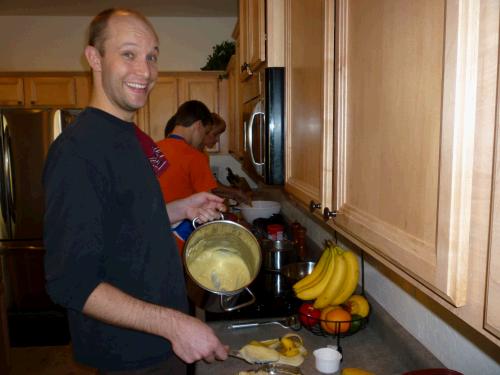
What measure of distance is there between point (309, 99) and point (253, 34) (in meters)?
0.85

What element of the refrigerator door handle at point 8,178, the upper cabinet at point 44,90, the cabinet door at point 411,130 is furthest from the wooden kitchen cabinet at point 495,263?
the upper cabinet at point 44,90

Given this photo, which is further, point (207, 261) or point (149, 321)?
point (207, 261)

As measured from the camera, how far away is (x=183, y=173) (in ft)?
7.75

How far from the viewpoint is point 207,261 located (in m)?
1.35

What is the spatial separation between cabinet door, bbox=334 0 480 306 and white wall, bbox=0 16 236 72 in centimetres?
402

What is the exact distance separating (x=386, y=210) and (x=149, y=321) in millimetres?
561

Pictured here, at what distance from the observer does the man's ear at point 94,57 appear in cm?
116

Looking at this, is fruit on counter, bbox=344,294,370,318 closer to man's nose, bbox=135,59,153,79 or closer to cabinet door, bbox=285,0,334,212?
cabinet door, bbox=285,0,334,212

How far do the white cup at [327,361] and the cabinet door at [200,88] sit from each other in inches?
141

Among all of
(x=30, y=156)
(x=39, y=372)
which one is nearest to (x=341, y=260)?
(x=39, y=372)

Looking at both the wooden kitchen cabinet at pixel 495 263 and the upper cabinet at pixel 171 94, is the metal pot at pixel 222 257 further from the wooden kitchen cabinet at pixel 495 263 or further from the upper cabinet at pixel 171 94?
the upper cabinet at pixel 171 94

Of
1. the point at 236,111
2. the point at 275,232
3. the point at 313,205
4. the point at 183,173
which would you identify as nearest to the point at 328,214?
the point at 313,205

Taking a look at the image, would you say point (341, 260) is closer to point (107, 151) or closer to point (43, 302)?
point (107, 151)

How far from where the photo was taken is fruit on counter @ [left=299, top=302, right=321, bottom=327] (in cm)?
125
